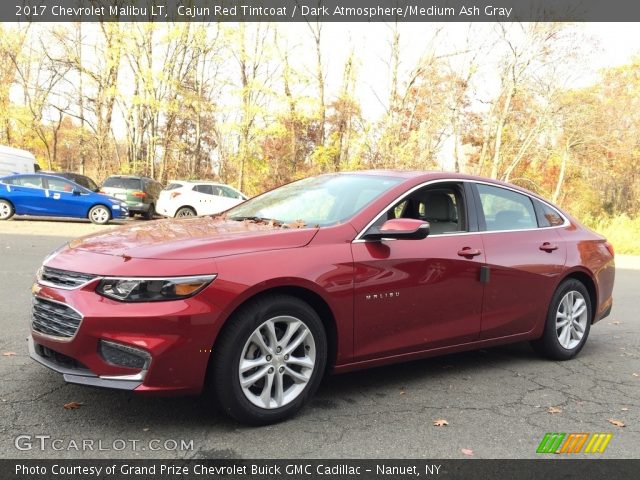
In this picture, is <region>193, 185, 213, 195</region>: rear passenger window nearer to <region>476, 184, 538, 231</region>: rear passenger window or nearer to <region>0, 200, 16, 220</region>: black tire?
<region>0, 200, 16, 220</region>: black tire

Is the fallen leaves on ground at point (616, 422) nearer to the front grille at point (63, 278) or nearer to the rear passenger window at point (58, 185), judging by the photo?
the front grille at point (63, 278)

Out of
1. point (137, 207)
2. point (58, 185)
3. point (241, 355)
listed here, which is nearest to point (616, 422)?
point (241, 355)

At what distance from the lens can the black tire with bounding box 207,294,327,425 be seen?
319cm

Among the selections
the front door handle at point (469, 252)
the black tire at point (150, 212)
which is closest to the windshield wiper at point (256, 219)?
the front door handle at point (469, 252)

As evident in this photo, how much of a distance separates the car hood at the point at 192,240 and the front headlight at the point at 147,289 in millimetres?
146

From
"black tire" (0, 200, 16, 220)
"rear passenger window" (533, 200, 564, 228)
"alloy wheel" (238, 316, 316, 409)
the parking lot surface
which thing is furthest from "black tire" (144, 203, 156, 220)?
"alloy wheel" (238, 316, 316, 409)

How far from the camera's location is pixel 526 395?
4223mm

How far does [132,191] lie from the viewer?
20.4 meters

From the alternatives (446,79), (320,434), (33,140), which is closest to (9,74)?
(33,140)

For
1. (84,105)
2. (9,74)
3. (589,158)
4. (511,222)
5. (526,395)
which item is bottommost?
(526,395)

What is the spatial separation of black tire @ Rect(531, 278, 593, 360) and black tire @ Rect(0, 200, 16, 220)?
53.4 feet

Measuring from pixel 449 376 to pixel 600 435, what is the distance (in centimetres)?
126

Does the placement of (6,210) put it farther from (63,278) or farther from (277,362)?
(277,362)

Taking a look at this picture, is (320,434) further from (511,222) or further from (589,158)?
(589,158)
